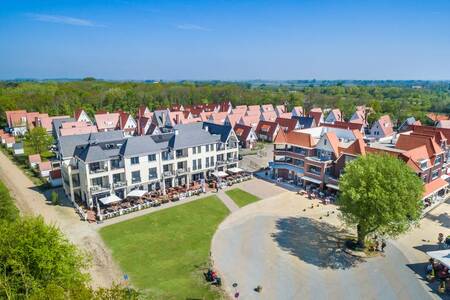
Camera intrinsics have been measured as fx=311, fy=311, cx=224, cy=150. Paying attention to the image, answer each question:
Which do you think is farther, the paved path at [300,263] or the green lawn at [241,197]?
the green lawn at [241,197]

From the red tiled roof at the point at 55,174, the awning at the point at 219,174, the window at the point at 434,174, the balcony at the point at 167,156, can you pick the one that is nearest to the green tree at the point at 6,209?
the red tiled roof at the point at 55,174

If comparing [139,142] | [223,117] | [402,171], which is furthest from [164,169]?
[223,117]

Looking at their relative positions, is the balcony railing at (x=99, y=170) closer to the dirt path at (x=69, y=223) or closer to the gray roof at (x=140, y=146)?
the gray roof at (x=140, y=146)

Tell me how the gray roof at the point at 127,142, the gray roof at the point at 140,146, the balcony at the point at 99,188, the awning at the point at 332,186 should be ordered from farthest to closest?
the awning at the point at 332,186
the gray roof at the point at 140,146
the gray roof at the point at 127,142
the balcony at the point at 99,188

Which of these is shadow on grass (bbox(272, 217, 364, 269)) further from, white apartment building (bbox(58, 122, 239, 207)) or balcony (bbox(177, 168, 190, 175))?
white apartment building (bbox(58, 122, 239, 207))

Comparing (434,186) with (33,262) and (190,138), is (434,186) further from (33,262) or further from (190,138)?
(33,262)

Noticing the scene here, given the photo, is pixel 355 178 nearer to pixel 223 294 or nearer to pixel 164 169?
pixel 223 294
